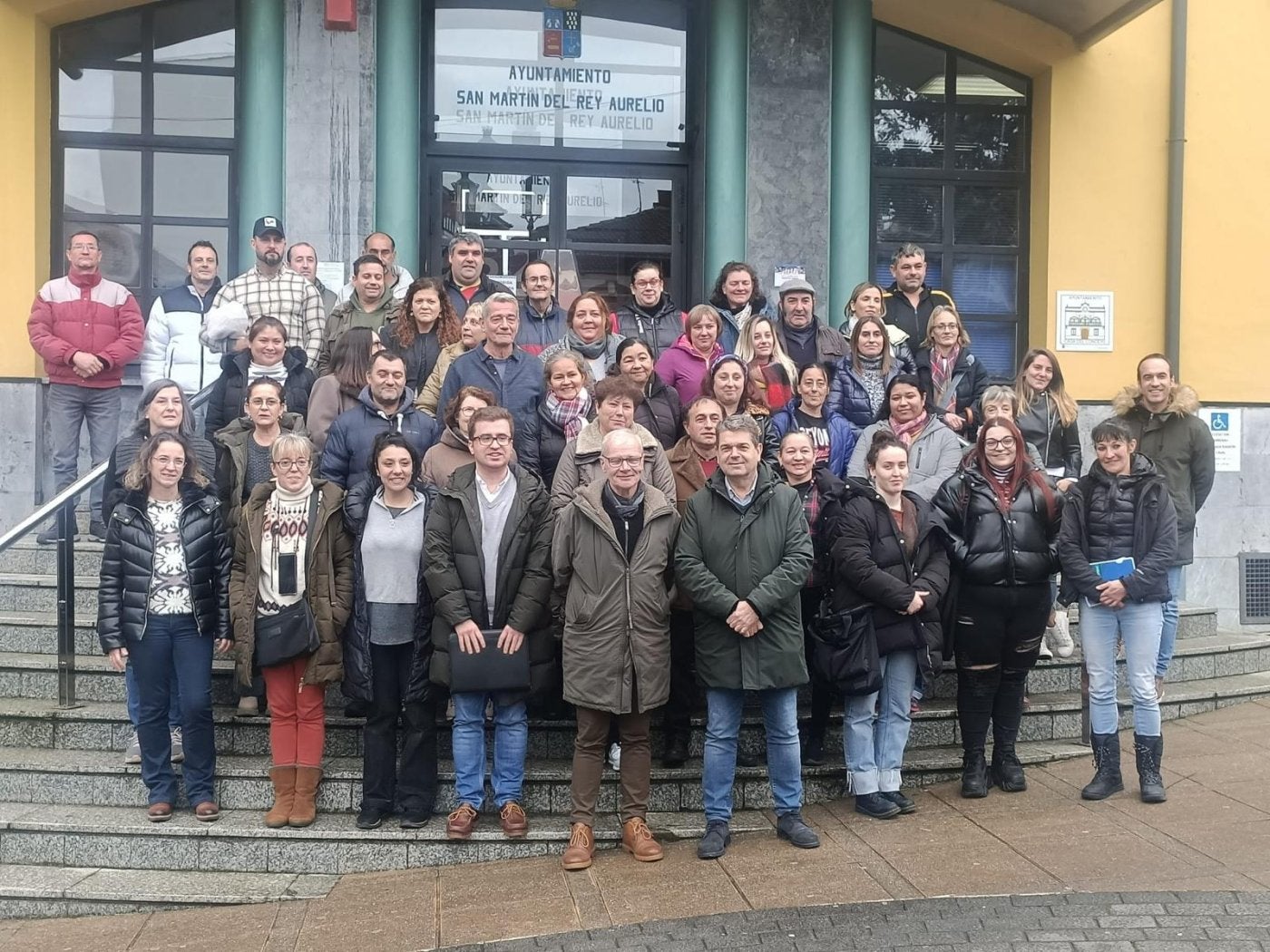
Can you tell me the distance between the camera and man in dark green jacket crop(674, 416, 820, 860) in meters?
6.16

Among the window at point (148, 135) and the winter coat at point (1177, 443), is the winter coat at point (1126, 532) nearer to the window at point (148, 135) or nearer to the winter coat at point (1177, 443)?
the winter coat at point (1177, 443)

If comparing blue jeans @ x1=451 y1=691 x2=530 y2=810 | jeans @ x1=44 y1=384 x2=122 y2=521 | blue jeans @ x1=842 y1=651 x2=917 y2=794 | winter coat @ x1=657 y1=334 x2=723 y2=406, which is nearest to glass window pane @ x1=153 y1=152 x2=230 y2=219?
jeans @ x1=44 y1=384 x2=122 y2=521

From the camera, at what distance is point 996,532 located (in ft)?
22.1

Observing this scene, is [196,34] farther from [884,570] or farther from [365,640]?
[884,570]

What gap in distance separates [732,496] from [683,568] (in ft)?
1.35

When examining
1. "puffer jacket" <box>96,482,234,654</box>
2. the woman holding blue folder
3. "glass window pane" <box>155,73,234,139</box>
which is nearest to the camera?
"puffer jacket" <box>96,482,234,654</box>

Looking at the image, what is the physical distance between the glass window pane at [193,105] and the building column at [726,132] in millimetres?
3827

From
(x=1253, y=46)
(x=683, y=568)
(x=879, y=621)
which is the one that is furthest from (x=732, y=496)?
(x=1253, y=46)

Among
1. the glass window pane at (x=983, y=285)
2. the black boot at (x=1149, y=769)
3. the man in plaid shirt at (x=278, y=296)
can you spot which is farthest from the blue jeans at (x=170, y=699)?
the glass window pane at (x=983, y=285)

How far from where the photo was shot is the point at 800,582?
6199 mm

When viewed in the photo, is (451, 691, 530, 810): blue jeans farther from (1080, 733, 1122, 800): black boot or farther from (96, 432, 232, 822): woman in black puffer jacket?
(1080, 733, 1122, 800): black boot

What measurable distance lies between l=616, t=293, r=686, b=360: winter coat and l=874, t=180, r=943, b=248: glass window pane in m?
3.78

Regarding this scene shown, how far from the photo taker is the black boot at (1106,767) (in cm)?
680

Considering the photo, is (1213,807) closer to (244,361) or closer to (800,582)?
(800,582)
